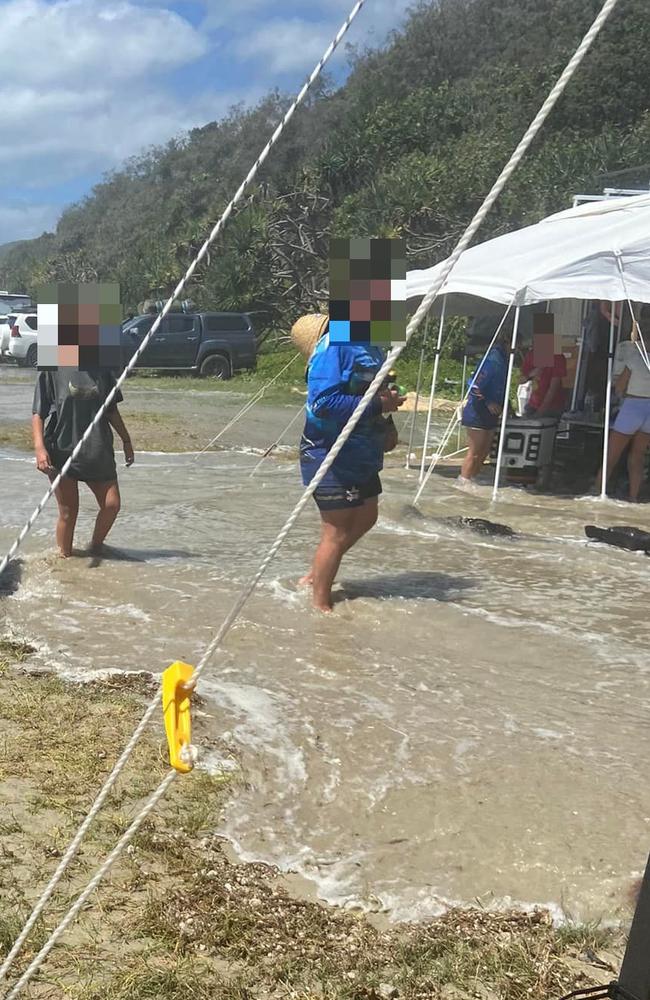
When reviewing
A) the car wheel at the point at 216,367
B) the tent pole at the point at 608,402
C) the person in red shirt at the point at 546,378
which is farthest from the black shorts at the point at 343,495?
the car wheel at the point at 216,367

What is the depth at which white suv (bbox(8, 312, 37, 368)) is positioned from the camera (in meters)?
27.8

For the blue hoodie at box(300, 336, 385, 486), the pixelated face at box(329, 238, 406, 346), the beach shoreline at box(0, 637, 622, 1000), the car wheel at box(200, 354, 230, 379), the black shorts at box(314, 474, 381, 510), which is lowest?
the car wheel at box(200, 354, 230, 379)

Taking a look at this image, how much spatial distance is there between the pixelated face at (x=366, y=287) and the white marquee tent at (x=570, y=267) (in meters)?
3.94

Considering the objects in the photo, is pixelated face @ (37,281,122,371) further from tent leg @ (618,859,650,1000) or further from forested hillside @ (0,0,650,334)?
forested hillside @ (0,0,650,334)

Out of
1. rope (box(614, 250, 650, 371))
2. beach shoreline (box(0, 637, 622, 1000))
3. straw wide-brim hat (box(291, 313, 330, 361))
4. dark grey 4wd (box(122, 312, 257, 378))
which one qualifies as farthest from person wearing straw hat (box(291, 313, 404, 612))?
dark grey 4wd (box(122, 312, 257, 378))

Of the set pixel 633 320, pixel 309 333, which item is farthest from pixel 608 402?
pixel 309 333

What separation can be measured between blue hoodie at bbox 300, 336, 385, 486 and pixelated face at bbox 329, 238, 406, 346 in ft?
1.86

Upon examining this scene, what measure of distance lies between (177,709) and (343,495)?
9.93ft

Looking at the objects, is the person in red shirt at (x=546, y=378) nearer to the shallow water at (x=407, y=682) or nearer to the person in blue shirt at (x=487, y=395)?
the person in blue shirt at (x=487, y=395)

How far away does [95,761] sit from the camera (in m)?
3.57

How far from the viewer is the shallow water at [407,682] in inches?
123

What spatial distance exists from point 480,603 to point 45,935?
404 cm

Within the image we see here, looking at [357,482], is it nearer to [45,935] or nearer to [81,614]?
[81,614]

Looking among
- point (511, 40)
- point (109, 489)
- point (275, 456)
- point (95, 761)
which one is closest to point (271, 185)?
point (511, 40)
